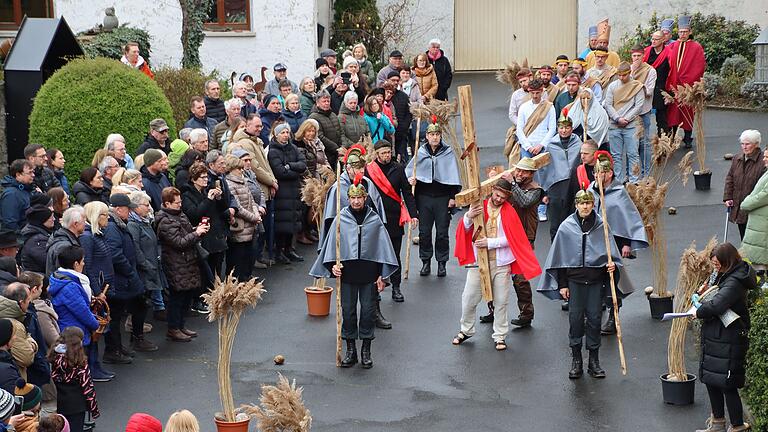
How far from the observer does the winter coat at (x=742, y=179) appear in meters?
14.3

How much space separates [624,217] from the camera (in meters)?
12.5

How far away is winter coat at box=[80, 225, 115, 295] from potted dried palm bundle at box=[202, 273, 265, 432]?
1.76 metres

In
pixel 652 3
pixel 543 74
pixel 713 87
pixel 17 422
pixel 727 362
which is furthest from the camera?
pixel 652 3

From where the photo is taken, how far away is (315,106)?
17.6 meters

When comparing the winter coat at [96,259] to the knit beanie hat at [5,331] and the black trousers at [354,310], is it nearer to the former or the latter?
the black trousers at [354,310]

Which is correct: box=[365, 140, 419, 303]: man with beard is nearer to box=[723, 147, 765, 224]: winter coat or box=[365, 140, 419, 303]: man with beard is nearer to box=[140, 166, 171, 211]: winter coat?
box=[140, 166, 171, 211]: winter coat

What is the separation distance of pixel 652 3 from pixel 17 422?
2654 centimetres

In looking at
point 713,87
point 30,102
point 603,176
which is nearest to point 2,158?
point 30,102

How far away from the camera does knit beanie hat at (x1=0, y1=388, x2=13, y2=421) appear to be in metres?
7.64

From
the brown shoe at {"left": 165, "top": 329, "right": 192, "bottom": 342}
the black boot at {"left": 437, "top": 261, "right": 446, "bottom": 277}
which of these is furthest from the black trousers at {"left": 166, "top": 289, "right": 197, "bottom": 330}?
the black boot at {"left": 437, "top": 261, "right": 446, "bottom": 277}

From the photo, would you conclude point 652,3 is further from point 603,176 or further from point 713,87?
point 603,176

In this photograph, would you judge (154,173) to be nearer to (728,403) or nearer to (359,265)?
(359,265)

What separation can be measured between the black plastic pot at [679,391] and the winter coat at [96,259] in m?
5.42

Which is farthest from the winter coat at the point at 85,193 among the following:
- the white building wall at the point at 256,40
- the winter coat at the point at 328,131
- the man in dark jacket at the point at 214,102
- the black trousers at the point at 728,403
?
the white building wall at the point at 256,40
